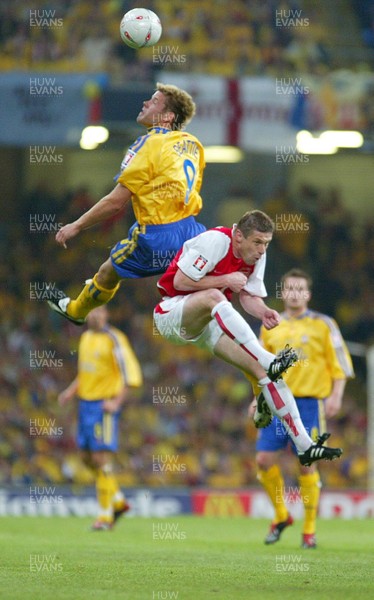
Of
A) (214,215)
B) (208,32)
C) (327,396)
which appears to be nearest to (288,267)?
(214,215)

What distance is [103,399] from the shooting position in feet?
44.8

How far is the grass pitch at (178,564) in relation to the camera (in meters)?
7.32

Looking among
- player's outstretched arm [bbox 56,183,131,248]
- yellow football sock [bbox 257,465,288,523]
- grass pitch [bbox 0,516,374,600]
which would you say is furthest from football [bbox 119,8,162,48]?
yellow football sock [bbox 257,465,288,523]

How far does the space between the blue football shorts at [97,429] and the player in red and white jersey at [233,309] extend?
4747 mm

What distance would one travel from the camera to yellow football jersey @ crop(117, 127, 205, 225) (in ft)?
30.0

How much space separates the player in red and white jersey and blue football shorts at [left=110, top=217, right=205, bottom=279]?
0.36 metres

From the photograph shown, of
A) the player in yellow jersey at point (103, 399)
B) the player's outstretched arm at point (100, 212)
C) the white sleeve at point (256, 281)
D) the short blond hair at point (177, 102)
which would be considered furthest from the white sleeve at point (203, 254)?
the player in yellow jersey at point (103, 399)

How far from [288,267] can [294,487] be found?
17.1 ft

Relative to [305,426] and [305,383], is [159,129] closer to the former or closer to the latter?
[305,383]

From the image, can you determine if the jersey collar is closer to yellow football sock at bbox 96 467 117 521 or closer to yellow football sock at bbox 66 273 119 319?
yellow football sock at bbox 66 273 119 319

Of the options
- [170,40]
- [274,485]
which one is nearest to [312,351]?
[274,485]

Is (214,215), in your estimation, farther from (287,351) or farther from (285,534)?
(287,351)

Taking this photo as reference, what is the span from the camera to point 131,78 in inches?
722

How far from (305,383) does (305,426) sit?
411 millimetres
